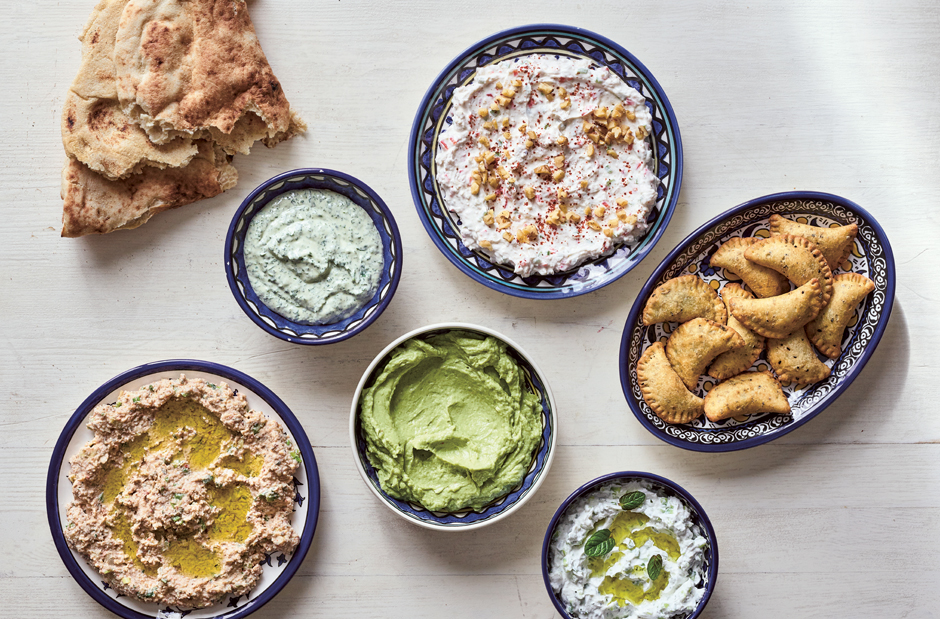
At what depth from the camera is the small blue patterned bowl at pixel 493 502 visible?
2.79 m

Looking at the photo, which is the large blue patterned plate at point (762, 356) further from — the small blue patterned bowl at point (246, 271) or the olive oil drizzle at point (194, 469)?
the olive oil drizzle at point (194, 469)

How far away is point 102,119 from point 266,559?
2.06 m

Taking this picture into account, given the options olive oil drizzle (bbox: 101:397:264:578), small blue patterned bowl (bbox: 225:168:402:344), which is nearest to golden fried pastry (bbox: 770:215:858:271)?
small blue patterned bowl (bbox: 225:168:402:344)

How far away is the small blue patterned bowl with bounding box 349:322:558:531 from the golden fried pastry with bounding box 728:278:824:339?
978mm

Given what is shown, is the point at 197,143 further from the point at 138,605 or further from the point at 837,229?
the point at 837,229

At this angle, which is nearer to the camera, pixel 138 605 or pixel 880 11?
pixel 138 605

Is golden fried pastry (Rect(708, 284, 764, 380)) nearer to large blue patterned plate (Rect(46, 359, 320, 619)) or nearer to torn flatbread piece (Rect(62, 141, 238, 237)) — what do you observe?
large blue patterned plate (Rect(46, 359, 320, 619))

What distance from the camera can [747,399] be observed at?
291 centimetres

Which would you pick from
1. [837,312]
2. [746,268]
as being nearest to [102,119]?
[746,268]

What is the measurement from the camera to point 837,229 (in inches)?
114

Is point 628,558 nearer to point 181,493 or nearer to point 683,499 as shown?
point 683,499

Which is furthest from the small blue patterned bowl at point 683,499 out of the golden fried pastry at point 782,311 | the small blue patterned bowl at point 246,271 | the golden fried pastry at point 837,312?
the small blue patterned bowl at point 246,271

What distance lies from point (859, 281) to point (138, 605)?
11.6ft

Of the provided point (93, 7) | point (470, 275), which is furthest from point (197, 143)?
point (470, 275)
